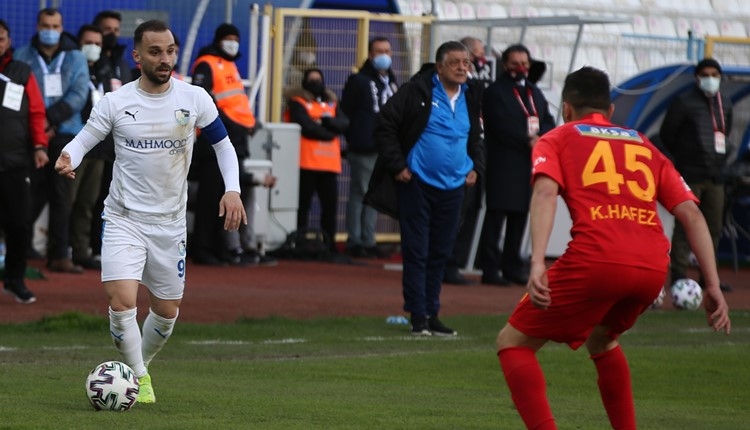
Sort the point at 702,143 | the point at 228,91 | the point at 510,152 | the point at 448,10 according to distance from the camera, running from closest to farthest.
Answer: the point at 702,143 → the point at 510,152 → the point at 228,91 → the point at 448,10

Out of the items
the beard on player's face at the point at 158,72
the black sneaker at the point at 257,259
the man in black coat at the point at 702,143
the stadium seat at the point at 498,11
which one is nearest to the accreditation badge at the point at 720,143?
the man in black coat at the point at 702,143

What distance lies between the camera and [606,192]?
6.44 m

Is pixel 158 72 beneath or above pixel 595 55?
above

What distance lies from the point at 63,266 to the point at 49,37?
8.10 feet

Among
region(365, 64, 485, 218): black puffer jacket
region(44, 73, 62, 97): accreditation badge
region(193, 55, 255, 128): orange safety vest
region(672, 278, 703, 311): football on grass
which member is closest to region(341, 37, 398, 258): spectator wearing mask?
region(193, 55, 255, 128): orange safety vest

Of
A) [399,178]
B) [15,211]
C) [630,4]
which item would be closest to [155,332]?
[399,178]

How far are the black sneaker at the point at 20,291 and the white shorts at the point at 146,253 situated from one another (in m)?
5.36

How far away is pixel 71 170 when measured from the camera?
7.95m

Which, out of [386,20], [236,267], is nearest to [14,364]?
[236,267]

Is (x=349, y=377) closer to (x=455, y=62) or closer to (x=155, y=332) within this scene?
(x=155, y=332)

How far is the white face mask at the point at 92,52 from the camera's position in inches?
642

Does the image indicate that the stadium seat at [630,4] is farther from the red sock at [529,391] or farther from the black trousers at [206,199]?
the red sock at [529,391]

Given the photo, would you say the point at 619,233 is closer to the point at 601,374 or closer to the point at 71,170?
the point at 601,374

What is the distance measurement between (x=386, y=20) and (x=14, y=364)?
1134cm
